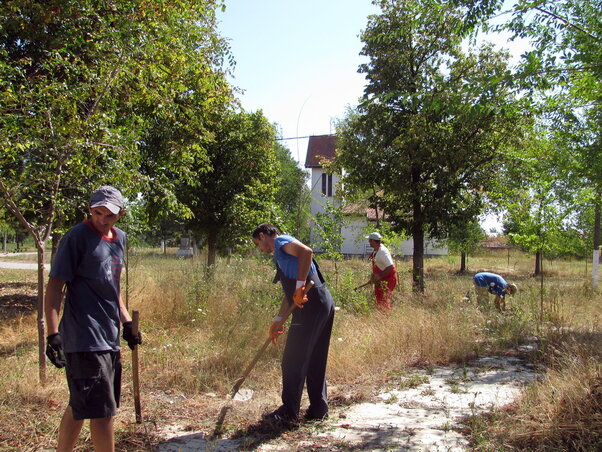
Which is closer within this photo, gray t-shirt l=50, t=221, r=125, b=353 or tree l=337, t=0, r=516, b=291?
gray t-shirt l=50, t=221, r=125, b=353

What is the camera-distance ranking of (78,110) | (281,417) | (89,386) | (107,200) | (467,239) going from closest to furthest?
(89,386) → (107,200) → (281,417) → (78,110) → (467,239)

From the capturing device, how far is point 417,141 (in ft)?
36.0

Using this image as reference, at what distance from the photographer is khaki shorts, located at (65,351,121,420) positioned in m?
2.85

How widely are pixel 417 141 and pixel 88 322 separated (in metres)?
9.13

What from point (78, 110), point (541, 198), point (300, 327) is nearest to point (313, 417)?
point (300, 327)

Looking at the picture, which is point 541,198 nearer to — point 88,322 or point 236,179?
point 236,179

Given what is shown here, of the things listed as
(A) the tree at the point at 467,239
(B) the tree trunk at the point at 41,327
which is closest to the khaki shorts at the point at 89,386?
(B) the tree trunk at the point at 41,327

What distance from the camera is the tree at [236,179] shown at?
12.6 meters

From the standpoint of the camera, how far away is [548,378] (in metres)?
4.23

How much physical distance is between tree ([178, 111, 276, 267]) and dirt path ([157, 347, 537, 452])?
7.84 meters

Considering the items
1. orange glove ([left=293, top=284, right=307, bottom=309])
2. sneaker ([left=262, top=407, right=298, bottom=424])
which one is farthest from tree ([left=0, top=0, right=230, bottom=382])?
orange glove ([left=293, top=284, right=307, bottom=309])

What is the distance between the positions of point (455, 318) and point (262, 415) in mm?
3762

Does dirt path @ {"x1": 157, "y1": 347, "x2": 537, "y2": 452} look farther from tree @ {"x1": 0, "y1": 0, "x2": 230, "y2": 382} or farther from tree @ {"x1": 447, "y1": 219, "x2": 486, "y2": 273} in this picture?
tree @ {"x1": 447, "y1": 219, "x2": 486, "y2": 273}

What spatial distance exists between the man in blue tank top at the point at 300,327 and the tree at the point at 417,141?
6.89 meters
